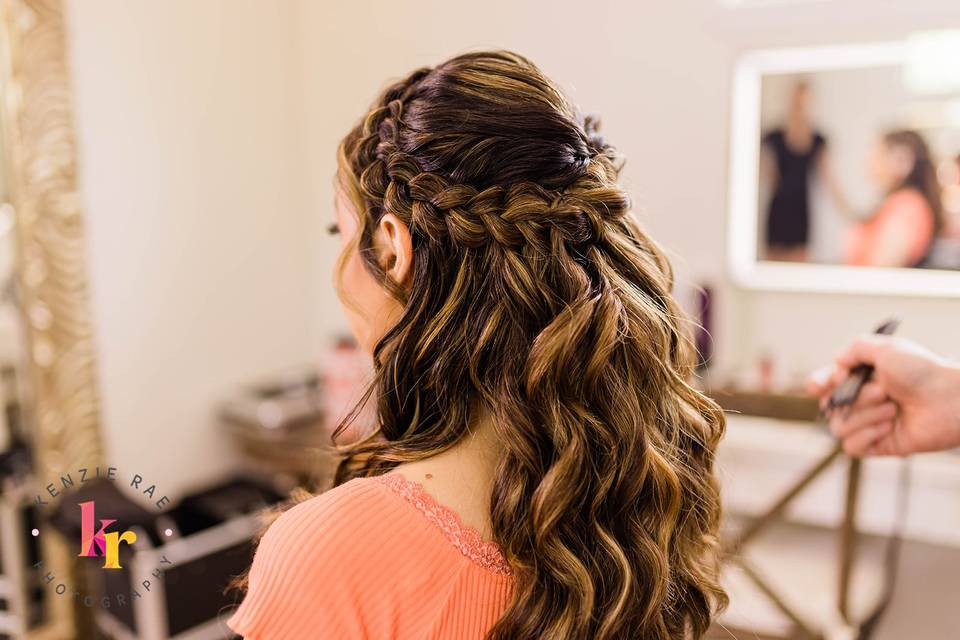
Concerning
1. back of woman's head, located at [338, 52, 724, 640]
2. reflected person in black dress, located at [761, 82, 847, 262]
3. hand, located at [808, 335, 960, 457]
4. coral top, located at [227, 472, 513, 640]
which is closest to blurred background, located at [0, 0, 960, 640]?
reflected person in black dress, located at [761, 82, 847, 262]

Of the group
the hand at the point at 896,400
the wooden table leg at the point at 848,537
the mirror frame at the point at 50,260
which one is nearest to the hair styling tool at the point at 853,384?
the hand at the point at 896,400

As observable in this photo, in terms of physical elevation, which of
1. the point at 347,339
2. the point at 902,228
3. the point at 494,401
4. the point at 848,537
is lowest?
the point at 848,537

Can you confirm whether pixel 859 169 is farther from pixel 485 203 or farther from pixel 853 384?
pixel 485 203

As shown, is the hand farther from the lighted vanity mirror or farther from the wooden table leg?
the lighted vanity mirror

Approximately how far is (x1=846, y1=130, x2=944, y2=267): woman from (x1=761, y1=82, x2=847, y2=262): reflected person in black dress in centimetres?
8

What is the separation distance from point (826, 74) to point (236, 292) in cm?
154

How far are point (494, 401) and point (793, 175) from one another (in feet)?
3.91

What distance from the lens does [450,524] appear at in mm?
627

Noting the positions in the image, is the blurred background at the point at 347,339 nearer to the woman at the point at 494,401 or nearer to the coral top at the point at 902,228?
the coral top at the point at 902,228

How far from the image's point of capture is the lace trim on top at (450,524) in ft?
2.05

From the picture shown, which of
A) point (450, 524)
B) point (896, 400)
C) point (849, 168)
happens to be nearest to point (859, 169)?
point (849, 168)

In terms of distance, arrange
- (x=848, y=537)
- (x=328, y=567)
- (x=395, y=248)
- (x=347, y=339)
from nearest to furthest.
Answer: (x=328, y=567)
(x=395, y=248)
(x=848, y=537)
(x=347, y=339)

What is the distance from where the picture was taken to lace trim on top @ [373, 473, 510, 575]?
62 centimetres

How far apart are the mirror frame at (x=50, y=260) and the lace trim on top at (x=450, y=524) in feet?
4.53
